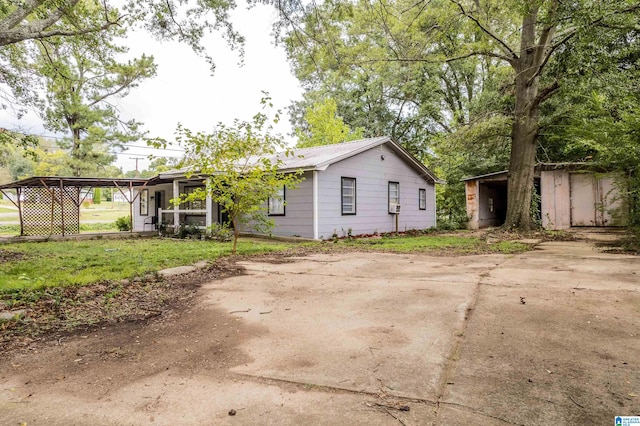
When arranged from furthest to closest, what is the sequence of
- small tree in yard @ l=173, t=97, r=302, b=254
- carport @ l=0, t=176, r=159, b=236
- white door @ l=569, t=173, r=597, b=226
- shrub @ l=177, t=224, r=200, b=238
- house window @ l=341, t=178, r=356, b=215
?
1. carport @ l=0, t=176, r=159, b=236
2. white door @ l=569, t=173, r=597, b=226
3. shrub @ l=177, t=224, r=200, b=238
4. house window @ l=341, t=178, r=356, b=215
5. small tree in yard @ l=173, t=97, r=302, b=254

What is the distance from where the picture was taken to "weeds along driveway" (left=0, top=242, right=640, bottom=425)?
1893mm

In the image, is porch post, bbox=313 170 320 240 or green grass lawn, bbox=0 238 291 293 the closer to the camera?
green grass lawn, bbox=0 238 291 293

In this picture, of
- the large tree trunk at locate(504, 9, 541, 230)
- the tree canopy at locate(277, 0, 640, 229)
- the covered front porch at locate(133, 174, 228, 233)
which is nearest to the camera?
the tree canopy at locate(277, 0, 640, 229)

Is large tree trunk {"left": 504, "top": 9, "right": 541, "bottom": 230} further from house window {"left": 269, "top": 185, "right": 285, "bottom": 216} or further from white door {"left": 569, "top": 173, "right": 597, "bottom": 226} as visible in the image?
house window {"left": 269, "top": 185, "right": 285, "bottom": 216}

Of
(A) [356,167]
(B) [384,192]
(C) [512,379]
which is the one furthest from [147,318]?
(B) [384,192]

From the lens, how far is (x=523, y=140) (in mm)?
12594

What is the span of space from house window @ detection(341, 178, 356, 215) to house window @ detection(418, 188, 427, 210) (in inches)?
182

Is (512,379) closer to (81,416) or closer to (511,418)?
(511,418)

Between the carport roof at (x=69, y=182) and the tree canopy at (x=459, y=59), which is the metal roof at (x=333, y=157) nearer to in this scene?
the tree canopy at (x=459, y=59)

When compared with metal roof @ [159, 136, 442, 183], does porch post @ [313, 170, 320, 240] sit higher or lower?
lower

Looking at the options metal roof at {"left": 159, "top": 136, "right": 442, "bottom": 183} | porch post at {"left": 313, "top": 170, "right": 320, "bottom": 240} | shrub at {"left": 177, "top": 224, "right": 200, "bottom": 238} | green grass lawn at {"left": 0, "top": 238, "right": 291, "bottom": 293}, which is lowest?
green grass lawn at {"left": 0, "top": 238, "right": 291, "bottom": 293}

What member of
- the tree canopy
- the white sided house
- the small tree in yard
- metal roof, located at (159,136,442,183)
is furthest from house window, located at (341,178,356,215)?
the small tree in yard

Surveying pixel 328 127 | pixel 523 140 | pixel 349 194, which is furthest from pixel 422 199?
pixel 328 127

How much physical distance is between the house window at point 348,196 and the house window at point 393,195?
212cm
